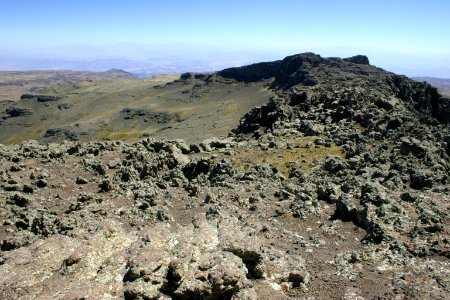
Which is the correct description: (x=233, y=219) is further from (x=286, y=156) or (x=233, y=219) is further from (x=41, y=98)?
(x=41, y=98)

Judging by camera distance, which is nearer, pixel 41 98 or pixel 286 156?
pixel 286 156

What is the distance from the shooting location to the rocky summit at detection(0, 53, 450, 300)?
544 inches

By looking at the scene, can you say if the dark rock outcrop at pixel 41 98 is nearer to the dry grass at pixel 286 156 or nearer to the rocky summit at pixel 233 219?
the rocky summit at pixel 233 219

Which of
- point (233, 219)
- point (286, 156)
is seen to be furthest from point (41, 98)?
point (233, 219)

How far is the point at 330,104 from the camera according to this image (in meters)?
57.0

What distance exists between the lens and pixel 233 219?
69.7ft

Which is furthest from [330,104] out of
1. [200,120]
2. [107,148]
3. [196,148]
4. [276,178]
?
[200,120]

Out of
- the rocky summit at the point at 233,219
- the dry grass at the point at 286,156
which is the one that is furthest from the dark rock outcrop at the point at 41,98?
the dry grass at the point at 286,156

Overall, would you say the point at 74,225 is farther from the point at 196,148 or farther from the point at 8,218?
the point at 196,148

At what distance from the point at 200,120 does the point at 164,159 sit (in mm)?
79501

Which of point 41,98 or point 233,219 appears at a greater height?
point 233,219

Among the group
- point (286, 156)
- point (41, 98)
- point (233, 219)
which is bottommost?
point (41, 98)

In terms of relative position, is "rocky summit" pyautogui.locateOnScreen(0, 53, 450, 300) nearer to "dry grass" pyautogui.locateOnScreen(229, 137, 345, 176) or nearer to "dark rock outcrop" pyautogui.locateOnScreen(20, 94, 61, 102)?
"dry grass" pyautogui.locateOnScreen(229, 137, 345, 176)

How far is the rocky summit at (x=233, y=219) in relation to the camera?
544 inches
